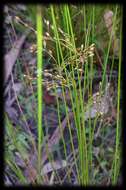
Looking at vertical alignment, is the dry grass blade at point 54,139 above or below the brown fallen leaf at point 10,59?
below

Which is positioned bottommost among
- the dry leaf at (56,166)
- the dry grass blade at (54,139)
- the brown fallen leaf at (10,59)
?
the dry leaf at (56,166)

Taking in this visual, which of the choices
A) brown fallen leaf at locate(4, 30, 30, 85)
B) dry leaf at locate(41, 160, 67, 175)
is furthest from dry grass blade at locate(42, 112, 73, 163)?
brown fallen leaf at locate(4, 30, 30, 85)

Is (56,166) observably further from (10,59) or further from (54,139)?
(10,59)

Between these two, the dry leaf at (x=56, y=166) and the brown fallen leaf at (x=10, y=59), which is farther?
the brown fallen leaf at (x=10, y=59)

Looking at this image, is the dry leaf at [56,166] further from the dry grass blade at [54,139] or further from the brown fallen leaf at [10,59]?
the brown fallen leaf at [10,59]

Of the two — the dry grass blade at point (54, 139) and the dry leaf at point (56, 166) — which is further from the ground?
the dry grass blade at point (54, 139)

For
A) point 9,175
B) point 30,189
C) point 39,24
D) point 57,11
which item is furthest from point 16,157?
point 39,24

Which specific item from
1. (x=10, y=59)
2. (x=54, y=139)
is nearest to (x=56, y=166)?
(x=54, y=139)

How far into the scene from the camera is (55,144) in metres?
1.15

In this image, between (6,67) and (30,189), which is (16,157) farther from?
(6,67)

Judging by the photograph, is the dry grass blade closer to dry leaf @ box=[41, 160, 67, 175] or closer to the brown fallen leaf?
dry leaf @ box=[41, 160, 67, 175]

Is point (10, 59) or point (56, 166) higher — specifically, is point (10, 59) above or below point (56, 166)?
above

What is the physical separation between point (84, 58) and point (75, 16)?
340 millimetres

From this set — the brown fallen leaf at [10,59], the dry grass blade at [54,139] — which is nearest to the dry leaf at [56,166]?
the dry grass blade at [54,139]
